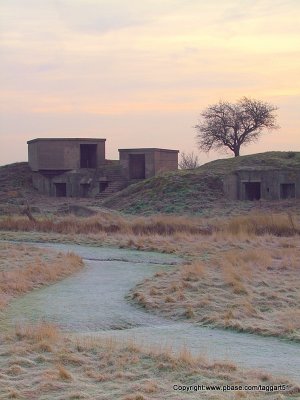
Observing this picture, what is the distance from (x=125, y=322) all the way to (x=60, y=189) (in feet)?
124

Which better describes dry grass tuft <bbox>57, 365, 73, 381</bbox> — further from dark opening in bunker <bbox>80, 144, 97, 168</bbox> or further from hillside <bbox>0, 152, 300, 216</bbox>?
dark opening in bunker <bbox>80, 144, 97, 168</bbox>

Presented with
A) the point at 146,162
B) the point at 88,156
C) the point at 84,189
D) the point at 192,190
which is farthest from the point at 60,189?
the point at 192,190

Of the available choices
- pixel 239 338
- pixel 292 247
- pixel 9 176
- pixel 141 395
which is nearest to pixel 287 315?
pixel 239 338

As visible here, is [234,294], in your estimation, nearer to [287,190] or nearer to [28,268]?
[28,268]

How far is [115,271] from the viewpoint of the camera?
54.6ft

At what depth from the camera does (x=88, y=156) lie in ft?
165

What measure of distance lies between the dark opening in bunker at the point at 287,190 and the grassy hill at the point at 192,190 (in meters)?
1.23

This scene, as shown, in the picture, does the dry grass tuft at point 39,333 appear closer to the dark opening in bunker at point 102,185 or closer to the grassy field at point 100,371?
the grassy field at point 100,371

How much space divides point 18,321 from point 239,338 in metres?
3.32

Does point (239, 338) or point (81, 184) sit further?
point (81, 184)

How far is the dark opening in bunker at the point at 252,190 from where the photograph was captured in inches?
1526

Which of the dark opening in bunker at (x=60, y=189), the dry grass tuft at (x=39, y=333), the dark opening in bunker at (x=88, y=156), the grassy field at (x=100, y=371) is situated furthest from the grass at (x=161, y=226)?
the dark opening in bunker at (x=88, y=156)

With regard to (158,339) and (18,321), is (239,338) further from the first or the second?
(18,321)

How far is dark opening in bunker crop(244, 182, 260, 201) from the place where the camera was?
127 ft
